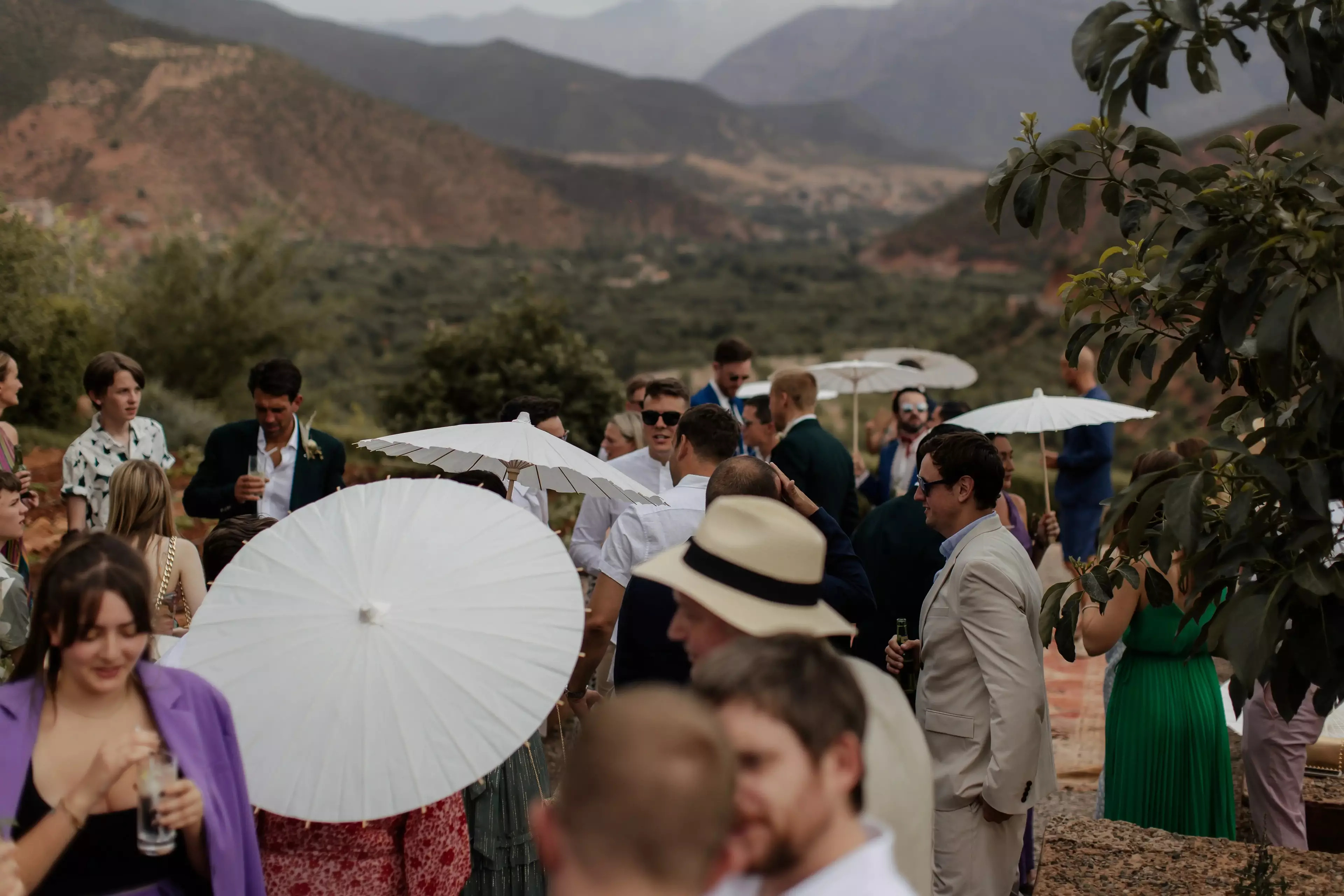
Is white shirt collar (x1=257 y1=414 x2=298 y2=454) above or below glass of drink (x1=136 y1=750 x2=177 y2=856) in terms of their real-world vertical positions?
above

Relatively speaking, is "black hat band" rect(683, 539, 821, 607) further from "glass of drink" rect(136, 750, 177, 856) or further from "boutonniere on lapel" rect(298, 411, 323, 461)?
"boutonniere on lapel" rect(298, 411, 323, 461)

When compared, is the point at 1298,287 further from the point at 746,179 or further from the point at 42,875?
the point at 746,179

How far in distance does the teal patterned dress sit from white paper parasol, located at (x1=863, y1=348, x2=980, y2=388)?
6.90 m

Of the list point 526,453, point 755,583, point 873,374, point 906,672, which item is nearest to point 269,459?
point 526,453

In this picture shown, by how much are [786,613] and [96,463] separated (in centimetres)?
505

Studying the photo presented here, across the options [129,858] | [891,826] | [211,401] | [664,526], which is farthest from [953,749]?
[211,401]

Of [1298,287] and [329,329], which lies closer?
[1298,287]

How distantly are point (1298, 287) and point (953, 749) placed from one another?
2.14 m

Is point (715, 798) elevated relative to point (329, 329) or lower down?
lower down

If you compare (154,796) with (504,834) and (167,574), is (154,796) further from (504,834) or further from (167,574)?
(167,574)

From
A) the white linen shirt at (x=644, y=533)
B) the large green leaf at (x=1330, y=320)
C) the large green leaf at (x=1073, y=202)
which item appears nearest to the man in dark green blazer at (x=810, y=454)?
the white linen shirt at (x=644, y=533)

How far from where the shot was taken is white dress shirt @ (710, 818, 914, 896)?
189cm

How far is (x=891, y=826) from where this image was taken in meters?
2.61

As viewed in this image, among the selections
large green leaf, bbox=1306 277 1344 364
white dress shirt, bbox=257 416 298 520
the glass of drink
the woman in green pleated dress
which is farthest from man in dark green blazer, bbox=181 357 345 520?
large green leaf, bbox=1306 277 1344 364
